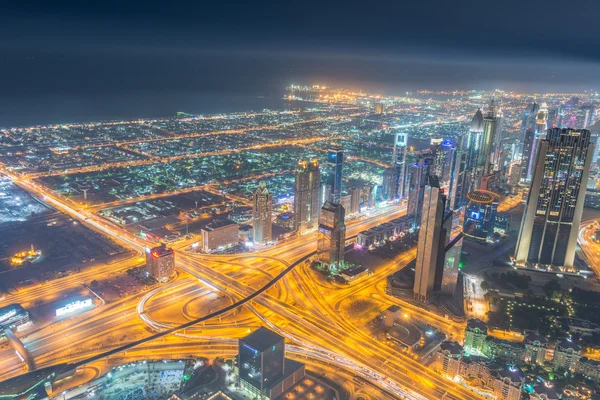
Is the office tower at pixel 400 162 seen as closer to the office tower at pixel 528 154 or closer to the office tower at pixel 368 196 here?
the office tower at pixel 368 196

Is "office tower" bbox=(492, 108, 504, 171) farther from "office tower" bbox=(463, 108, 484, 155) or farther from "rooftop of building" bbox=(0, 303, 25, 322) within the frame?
"rooftop of building" bbox=(0, 303, 25, 322)

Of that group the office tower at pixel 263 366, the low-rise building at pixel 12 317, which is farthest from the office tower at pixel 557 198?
the low-rise building at pixel 12 317

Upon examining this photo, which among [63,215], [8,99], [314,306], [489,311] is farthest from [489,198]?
[8,99]

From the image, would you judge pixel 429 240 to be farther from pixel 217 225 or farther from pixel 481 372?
pixel 217 225

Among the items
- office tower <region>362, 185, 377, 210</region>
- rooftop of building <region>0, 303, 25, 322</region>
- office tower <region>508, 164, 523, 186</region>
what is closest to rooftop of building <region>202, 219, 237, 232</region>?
rooftop of building <region>0, 303, 25, 322</region>

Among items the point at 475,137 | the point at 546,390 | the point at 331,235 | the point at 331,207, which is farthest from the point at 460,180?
the point at 546,390

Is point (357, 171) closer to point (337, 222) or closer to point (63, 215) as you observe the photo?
point (337, 222)
